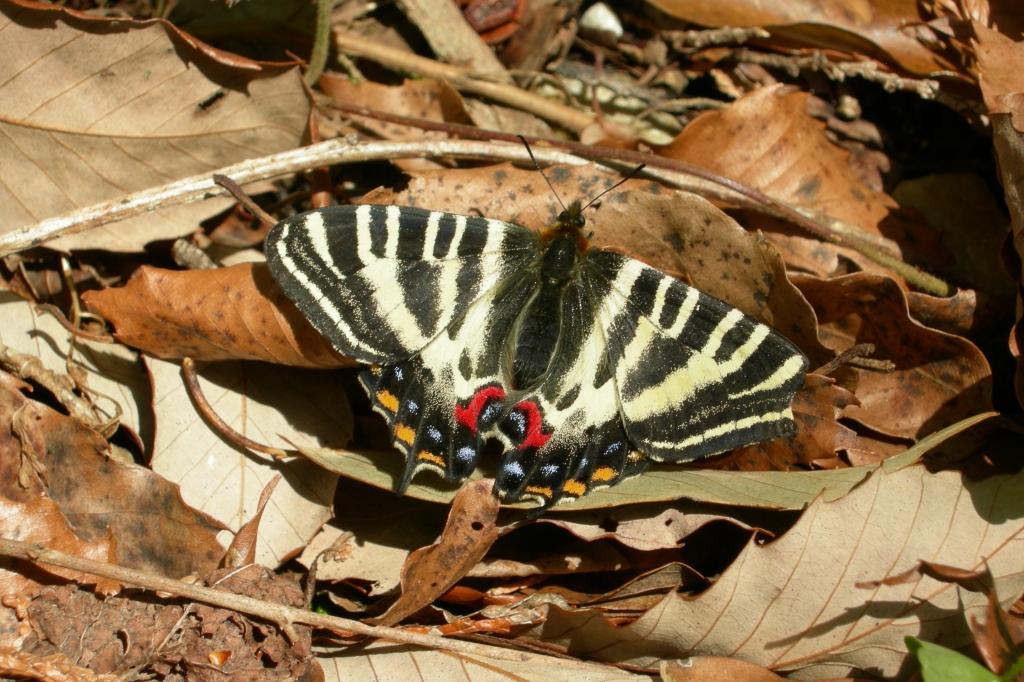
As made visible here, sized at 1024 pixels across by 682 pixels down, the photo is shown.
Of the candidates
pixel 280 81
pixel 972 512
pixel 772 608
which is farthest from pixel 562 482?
pixel 280 81

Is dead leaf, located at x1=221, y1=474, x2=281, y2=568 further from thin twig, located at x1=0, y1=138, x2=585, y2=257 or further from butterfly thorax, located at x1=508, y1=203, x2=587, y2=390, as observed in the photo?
thin twig, located at x1=0, y1=138, x2=585, y2=257

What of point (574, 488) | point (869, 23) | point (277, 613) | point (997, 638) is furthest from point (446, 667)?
point (869, 23)

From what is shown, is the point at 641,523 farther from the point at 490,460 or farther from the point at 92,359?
the point at 92,359

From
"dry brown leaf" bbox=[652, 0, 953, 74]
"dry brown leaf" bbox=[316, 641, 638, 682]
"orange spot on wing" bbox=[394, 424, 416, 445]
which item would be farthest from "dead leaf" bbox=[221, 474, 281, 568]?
"dry brown leaf" bbox=[652, 0, 953, 74]

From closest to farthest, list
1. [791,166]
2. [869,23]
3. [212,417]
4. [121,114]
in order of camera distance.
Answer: [212,417] < [121,114] < [791,166] < [869,23]

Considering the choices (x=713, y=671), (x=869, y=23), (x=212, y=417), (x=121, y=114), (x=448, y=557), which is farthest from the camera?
(x=869, y=23)
